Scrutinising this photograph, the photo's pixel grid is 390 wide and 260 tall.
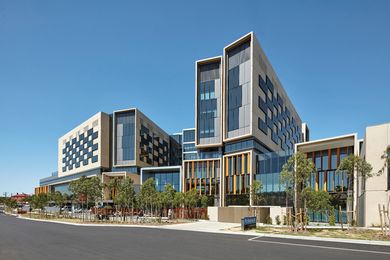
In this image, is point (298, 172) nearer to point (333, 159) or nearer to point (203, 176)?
point (333, 159)

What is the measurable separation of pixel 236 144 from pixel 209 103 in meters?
9.66

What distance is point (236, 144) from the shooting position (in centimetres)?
5541

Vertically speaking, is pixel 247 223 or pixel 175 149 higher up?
pixel 175 149

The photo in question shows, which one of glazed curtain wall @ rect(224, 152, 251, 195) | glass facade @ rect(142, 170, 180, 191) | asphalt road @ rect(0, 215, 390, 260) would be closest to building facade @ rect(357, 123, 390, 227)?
asphalt road @ rect(0, 215, 390, 260)

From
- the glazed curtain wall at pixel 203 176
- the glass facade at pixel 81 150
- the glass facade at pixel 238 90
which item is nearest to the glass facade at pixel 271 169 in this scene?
the glass facade at pixel 238 90

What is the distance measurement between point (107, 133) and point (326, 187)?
176 feet

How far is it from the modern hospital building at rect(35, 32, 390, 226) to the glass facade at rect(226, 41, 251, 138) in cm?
16

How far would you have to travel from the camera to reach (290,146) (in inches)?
3100

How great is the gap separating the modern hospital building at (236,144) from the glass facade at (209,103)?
0.58ft

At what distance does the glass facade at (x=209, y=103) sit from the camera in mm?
59188

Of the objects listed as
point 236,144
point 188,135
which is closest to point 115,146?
point 188,135

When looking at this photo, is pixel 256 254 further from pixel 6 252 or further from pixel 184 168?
pixel 184 168

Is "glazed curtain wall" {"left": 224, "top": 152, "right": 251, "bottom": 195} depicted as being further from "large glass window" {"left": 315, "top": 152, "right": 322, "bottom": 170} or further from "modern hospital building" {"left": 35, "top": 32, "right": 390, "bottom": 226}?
"large glass window" {"left": 315, "top": 152, "right": 322, "bottom": 170}

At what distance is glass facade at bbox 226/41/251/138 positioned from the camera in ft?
176
